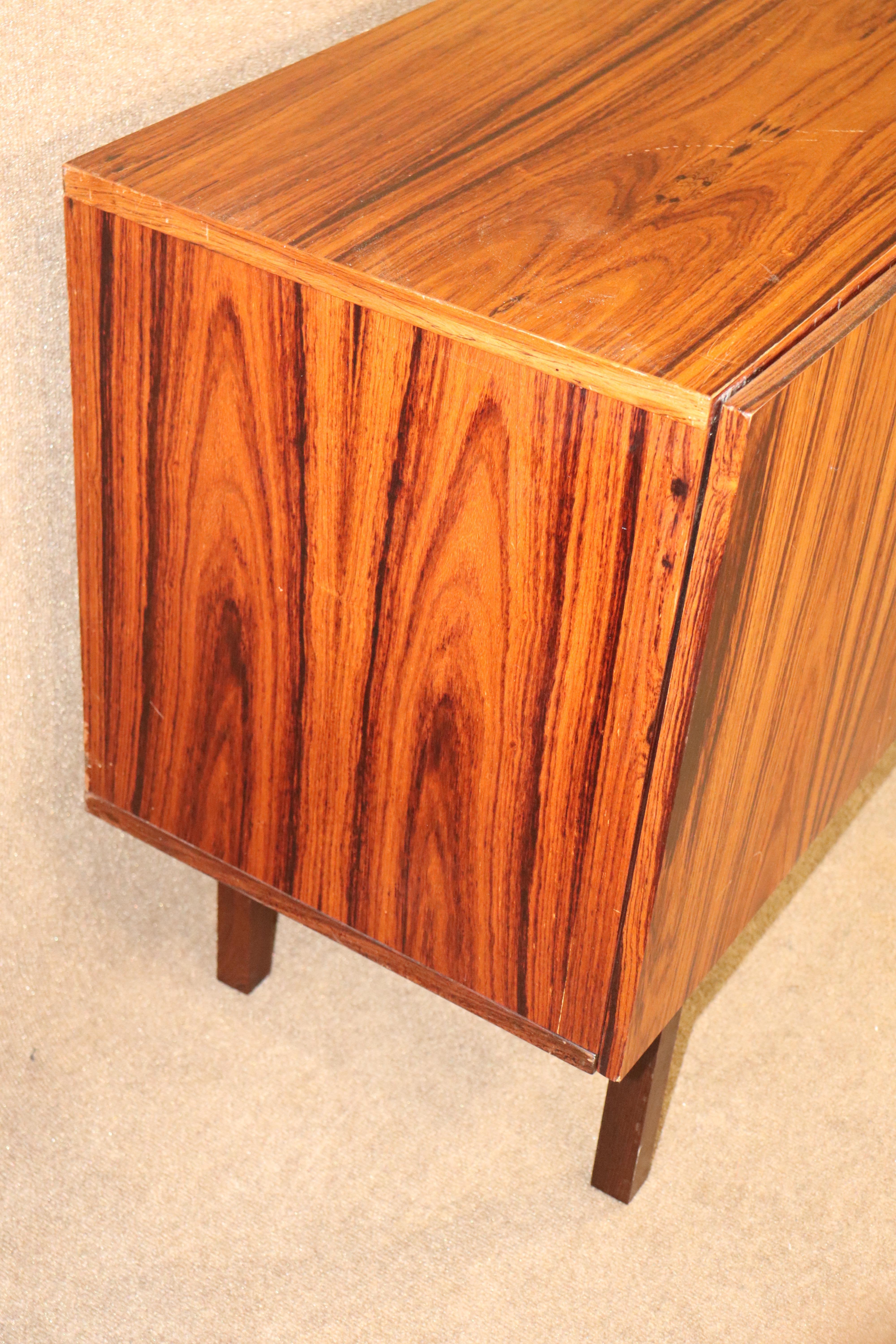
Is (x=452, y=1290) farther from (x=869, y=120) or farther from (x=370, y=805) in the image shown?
(x=869, y=120)

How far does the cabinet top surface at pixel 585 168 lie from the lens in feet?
2.35

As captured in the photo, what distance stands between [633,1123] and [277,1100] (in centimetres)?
26

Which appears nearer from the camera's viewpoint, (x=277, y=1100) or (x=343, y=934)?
(x=343, y=934)

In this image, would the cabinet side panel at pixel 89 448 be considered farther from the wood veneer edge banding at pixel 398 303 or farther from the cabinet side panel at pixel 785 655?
the cabinet side panel at pixel 785 655

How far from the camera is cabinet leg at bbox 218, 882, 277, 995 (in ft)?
3.72

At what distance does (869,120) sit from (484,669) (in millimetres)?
401

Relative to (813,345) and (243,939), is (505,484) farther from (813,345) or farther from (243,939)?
(243,939)

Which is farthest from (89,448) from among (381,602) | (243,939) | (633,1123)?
(633,1123)

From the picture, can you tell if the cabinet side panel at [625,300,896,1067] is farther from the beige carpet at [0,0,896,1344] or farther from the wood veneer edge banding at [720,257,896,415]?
the beige carpet at [0,0,896,1344]


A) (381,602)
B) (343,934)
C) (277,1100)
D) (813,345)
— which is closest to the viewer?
(813,345)

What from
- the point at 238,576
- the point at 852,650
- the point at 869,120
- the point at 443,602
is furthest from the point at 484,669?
the point at 869,120

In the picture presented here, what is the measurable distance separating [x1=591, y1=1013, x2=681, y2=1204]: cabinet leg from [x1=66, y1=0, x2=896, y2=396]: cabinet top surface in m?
0.46

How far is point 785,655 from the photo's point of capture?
823 mm

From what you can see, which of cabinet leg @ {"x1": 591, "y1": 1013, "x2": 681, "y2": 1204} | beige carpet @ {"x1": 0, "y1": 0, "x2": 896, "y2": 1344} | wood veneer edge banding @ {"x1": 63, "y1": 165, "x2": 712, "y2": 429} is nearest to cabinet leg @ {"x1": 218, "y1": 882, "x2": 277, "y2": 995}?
beige carpet @ {"x1": 0, "y1": 0, "x2": 896, "y2": 1344}
